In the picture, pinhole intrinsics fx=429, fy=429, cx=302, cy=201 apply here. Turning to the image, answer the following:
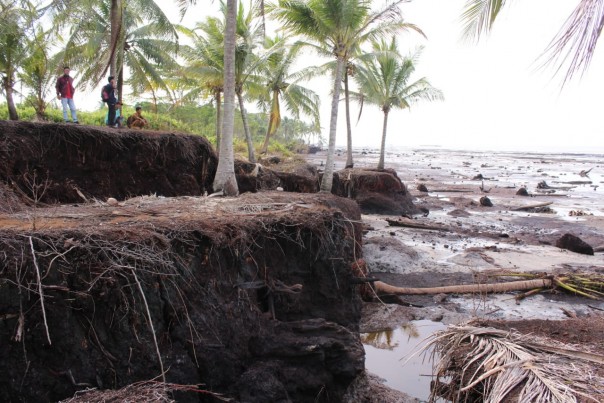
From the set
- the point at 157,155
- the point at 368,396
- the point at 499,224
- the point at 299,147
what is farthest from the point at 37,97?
the point at 299,147

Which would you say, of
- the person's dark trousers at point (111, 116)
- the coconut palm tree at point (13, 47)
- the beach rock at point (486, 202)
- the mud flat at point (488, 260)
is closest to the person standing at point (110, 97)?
the person's dark trousers at point (111, 116)

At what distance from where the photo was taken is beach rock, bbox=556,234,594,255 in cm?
1306

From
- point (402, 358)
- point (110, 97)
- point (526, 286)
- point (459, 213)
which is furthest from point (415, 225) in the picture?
point (110, 97)

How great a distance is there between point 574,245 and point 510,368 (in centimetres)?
1085

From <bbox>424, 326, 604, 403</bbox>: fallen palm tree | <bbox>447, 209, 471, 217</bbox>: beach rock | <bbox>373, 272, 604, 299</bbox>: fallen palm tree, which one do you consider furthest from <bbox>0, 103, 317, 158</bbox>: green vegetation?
<bbox>424, 326, 604, 403</bbox>: fallen palm tree

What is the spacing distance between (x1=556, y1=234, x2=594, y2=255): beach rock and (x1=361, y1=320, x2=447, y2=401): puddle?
7.35 meters

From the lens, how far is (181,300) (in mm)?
4758

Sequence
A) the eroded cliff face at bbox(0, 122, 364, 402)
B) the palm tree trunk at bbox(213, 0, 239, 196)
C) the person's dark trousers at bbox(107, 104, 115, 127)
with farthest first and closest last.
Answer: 1. the person's dark trousers at bbox(107, 104, 115, 127)
2. the palm tree trunk at bbox(213, 0, 239, 196)
3. the eroded cliff face at bbox(0, 122, 364, 402)

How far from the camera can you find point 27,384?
12.1 feet

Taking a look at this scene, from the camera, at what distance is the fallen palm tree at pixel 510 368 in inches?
156

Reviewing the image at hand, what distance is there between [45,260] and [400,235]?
12.3 meters

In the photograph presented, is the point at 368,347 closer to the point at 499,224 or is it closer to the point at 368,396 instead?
the point at 368,396

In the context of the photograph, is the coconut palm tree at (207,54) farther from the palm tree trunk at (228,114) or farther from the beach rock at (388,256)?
the beach rock at (388,256)

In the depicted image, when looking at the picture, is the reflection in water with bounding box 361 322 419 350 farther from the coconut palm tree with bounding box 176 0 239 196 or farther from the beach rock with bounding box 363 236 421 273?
the coconut palm tree with bounding box 176 0 239 196
